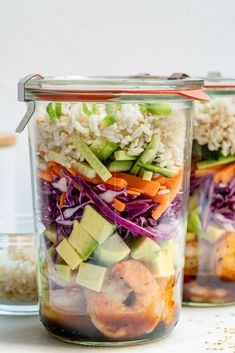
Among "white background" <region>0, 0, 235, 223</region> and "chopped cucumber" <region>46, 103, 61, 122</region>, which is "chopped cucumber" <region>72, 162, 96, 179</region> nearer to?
"chopped cucumber" <region>46, 103, 61, 122</region>

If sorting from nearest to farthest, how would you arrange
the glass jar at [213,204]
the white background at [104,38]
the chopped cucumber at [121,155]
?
the chopped cucumber at [121,155] < the glass jar at [213,204] < the white background at [104,38]

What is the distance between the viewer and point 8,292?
1087mm

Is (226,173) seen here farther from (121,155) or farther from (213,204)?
(121,155)

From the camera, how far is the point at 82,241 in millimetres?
948

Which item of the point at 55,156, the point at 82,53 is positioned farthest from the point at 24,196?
the point at 55,156

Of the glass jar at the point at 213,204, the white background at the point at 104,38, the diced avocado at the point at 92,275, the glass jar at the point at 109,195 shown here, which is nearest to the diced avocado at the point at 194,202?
the glass jar at the point at 213,204

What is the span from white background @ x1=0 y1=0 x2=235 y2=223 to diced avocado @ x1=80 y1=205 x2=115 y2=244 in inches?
25.4

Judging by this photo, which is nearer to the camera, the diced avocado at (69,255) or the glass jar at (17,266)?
the diced avocado at (69,255)

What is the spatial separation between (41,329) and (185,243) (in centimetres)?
23

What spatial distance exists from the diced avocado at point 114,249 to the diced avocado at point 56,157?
11 cm

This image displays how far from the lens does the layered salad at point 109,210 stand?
929 mm

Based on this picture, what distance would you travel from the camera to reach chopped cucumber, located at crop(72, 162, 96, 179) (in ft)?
3.04

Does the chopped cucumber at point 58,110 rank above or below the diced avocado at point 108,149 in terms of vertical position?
above

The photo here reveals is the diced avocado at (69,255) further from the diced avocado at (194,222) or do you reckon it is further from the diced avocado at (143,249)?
the diced avocado at (194,222)
